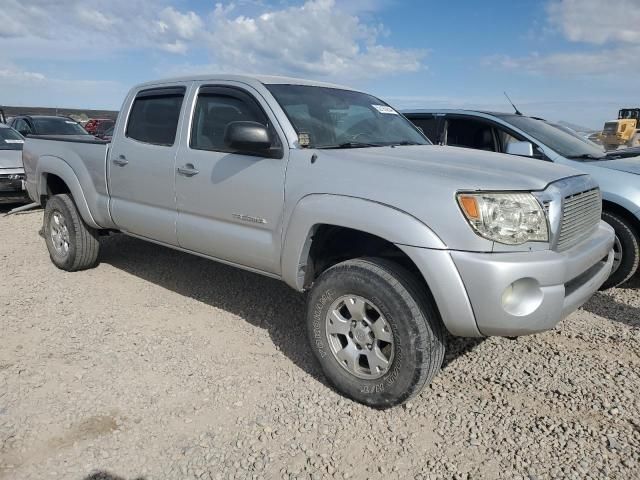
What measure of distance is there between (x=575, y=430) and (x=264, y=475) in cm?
168

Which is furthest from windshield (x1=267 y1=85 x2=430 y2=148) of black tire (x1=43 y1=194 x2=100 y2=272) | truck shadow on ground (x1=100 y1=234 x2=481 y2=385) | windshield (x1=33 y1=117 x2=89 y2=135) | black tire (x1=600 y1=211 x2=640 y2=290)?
windshield (x1=33 y1=117 x2=89 y2=135)

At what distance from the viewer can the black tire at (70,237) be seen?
5.24 metres

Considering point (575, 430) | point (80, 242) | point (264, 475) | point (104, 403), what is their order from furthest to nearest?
point (80, 242)
point (104, 403)
point (575, 430)
point (264, 475)

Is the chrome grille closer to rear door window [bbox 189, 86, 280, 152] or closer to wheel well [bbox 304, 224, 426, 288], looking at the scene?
wheel well [bbox 304, 224, 426, 288]

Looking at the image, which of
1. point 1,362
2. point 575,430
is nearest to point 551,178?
point 575,430

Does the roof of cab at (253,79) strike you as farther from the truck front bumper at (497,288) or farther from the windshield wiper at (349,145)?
the truck front bumper at (497,288)

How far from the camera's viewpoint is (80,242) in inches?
206

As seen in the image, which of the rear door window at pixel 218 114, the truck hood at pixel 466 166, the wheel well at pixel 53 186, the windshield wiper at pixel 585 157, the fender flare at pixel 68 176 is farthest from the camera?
the wheel well at pixel 53 186

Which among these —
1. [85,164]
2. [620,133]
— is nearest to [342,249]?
A: [85,164]

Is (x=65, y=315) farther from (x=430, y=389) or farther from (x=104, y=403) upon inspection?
(x=430, y=389)

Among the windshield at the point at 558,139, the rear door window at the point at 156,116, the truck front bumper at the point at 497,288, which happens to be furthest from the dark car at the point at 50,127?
the truck front bumper at the point at 497,288

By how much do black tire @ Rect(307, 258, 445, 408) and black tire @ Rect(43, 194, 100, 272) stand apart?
126 inches

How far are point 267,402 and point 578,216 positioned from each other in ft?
6.98

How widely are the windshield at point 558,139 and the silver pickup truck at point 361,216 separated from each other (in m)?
1.88
